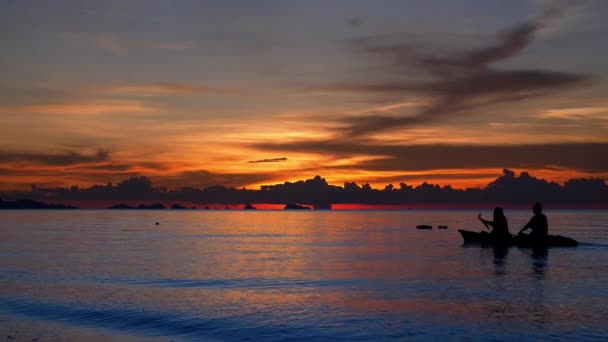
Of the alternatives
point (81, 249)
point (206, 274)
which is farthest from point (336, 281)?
point (81, 249)

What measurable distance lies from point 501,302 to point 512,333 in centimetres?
602

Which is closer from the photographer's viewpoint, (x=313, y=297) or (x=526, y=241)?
(x=313, y=297)

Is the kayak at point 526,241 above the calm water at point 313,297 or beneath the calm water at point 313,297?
above

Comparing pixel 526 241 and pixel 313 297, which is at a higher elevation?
pixel 526 241

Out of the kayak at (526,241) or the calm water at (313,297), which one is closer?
the calm water at (313,297)

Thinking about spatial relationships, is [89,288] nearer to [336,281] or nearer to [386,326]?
[336,281]

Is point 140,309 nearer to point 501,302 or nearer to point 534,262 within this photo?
point 501,302

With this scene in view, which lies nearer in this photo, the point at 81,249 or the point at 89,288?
the point at 89,288

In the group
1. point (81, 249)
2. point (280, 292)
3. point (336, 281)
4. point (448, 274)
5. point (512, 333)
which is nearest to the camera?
point (512, 333)

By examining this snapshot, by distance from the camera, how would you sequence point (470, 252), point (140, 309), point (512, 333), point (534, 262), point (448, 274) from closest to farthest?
point (512, 333) → point (140, 309) → point (448, 274) → point (534, 262) → point (470, 252)

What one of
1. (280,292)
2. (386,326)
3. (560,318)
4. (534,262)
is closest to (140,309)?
(280,292)

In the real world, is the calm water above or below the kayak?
below

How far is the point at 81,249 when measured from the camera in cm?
5491

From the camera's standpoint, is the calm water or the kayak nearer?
the calm water
